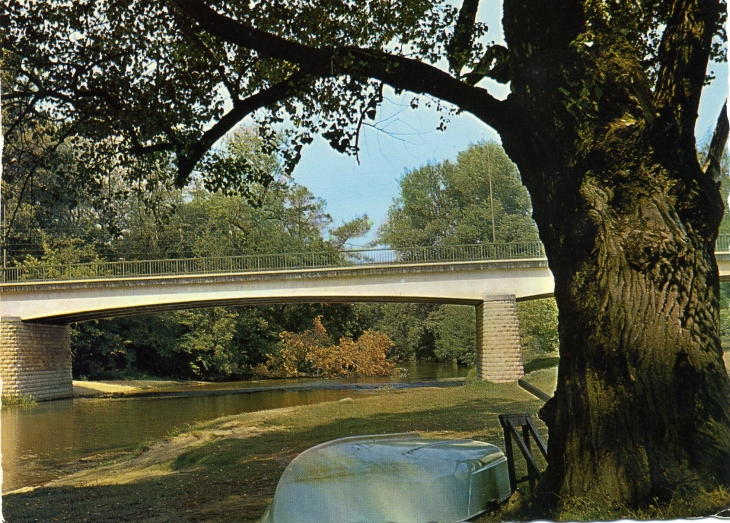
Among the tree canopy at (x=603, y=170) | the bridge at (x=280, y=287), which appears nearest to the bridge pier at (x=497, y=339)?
the bridge at (x=280, y=287)

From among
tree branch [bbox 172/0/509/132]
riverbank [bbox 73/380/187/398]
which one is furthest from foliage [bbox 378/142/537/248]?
riverbank [bbox 73/380/187/398]

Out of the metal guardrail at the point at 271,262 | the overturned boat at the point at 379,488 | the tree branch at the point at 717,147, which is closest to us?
the overturned boat at the point at 379,488

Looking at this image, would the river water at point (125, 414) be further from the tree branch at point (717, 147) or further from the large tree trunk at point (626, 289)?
the tree branch at point (717, 147)

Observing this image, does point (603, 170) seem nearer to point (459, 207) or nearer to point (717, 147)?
point (717, 147)

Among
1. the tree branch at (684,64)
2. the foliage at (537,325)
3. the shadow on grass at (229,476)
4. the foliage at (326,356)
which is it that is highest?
the tree branch at (684,64)

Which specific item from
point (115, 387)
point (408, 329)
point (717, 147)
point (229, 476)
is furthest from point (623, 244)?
point (115, 387)

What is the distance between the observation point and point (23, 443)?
479cm

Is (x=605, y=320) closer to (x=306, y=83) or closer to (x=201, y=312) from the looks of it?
(x=306, y=83)

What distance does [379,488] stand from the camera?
2.87 meters

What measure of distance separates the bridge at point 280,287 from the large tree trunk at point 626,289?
1.19m

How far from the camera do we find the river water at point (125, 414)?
179 inches

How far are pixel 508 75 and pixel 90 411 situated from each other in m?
3.81

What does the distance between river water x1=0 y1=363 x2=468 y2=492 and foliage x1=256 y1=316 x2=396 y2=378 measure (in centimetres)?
6

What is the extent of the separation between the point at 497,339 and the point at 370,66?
78.4 inches
